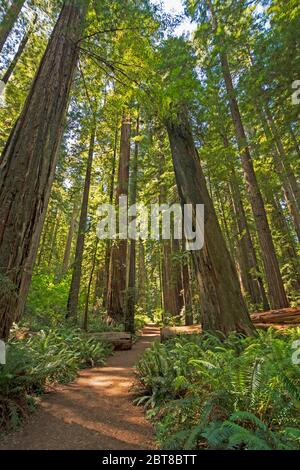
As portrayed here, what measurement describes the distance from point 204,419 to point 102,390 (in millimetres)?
2436

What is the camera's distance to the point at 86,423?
3074 mm

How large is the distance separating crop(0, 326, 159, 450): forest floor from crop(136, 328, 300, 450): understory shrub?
253mm

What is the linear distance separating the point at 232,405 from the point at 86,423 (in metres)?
1.68

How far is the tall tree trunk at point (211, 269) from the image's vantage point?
5.84m

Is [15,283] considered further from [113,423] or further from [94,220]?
[94,220]

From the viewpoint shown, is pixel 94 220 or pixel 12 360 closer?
pixel 12 360

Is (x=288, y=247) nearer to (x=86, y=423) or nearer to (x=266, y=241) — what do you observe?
(x=266, y=241)

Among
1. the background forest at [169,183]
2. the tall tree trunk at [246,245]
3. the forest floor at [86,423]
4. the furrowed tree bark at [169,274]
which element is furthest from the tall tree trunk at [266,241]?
the forest floor at [86,423]

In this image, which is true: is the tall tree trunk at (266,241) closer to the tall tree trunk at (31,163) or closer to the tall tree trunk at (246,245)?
the tall tree trunk at (246,245)

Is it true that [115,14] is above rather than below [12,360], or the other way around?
above

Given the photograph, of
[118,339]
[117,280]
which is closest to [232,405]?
[118,339]

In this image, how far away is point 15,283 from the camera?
315 cm

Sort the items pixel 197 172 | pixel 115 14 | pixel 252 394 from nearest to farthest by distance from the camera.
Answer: pixel 252 394 → pixel 115 14 → pixel 197 172

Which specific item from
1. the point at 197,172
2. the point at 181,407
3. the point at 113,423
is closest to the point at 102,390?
the point at 113,423
